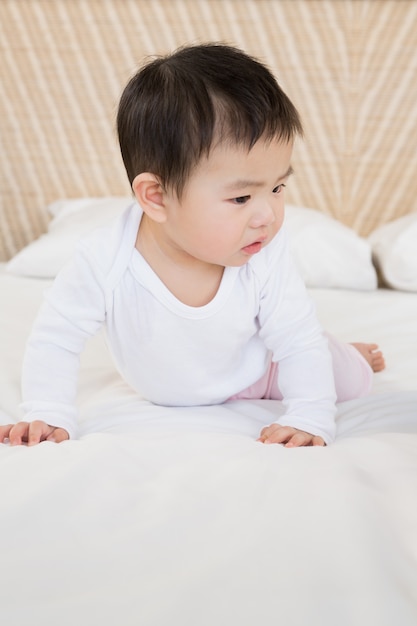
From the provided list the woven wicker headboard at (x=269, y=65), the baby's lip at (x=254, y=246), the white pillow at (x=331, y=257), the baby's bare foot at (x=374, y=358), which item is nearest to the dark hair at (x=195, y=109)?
the baby's lip at (x=254, y=246)

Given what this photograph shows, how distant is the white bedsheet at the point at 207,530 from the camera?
0.57m

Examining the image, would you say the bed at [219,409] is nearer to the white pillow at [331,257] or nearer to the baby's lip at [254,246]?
the white pillow at [331,257]

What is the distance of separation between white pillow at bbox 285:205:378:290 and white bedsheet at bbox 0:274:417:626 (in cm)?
94

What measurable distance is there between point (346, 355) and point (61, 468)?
25.2 inches

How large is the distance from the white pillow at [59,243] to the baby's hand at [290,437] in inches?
42.8

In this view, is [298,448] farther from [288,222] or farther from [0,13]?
[0,13]

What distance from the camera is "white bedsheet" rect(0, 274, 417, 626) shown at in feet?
1.86

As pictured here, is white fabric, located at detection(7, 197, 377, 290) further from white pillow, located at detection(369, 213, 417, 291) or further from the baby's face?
the baby's face

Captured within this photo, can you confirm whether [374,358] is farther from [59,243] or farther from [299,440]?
[59,243]

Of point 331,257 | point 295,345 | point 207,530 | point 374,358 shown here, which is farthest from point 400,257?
point 207,530

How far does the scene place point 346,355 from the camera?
1301 mm

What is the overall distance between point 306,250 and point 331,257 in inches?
2.6

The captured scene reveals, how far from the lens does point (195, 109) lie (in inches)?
38.2

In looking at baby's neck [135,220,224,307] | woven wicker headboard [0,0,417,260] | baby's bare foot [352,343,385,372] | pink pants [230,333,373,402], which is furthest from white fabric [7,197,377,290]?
baby's neck [135,220,224,307]
